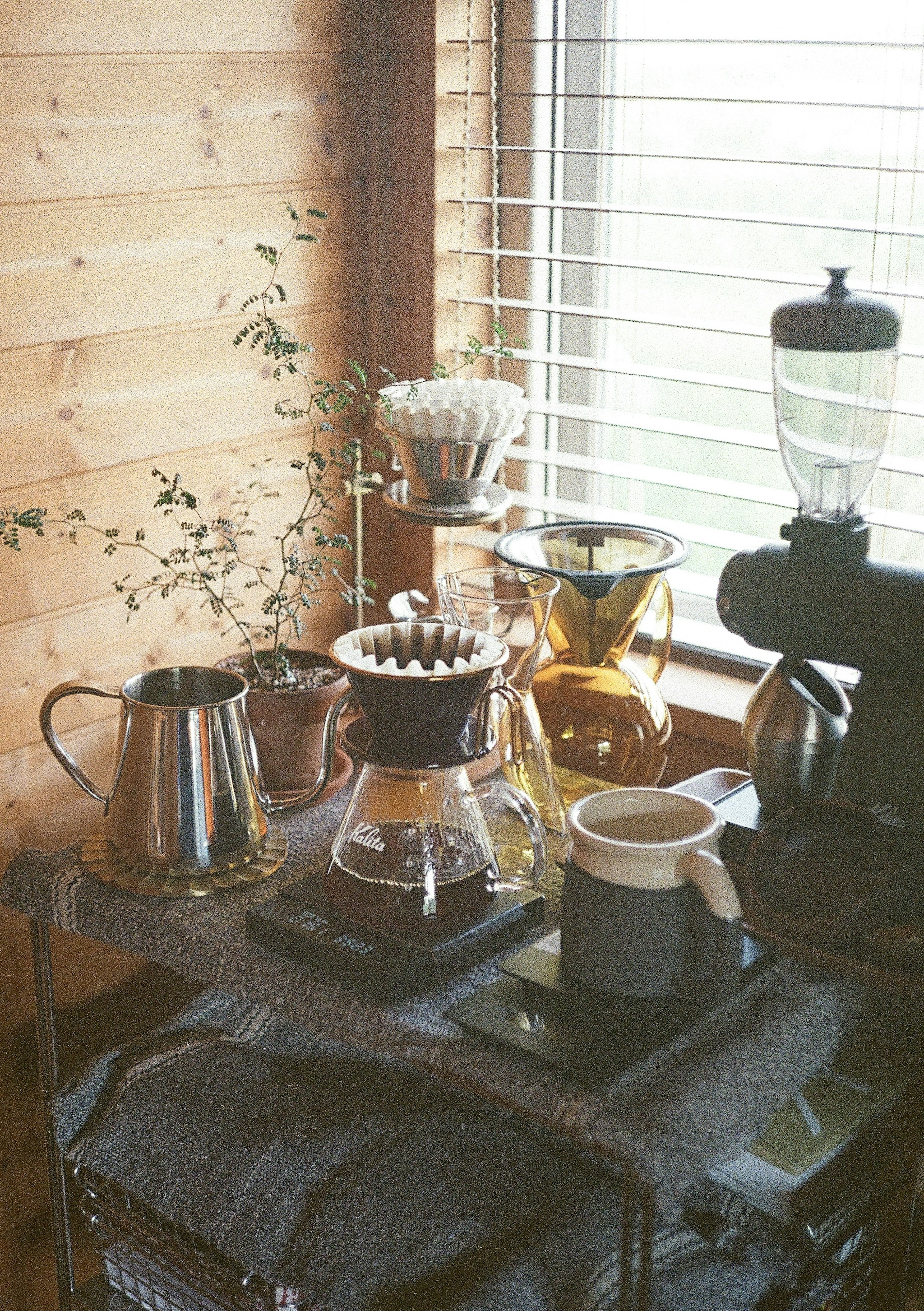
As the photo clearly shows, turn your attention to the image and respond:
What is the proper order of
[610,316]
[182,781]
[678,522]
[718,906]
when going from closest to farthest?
[718,906] < [182,781] < [610,316] < [678,522]

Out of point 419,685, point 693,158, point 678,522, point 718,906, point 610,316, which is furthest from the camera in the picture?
point 678,522

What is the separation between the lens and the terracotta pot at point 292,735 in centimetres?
141

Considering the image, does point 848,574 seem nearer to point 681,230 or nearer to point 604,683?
point 604,683

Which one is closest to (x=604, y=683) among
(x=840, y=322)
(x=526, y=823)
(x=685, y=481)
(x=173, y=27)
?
(x=526, y=823)

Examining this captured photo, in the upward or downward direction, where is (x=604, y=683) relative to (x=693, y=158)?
downward

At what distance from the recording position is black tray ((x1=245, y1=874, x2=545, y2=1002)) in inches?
42.9

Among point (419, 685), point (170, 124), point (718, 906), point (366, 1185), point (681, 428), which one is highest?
point (170, 124)

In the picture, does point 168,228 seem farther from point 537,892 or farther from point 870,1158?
point 870,1158

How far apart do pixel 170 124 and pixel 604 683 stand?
0.73 m

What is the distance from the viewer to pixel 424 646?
3.88 ft

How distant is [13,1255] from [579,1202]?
813mm

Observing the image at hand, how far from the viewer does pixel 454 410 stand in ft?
4.36

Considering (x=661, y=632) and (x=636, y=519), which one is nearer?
(x=661, y=632)

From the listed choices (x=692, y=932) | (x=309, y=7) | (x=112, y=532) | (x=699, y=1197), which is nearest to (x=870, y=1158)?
(x=699, y=1197)
